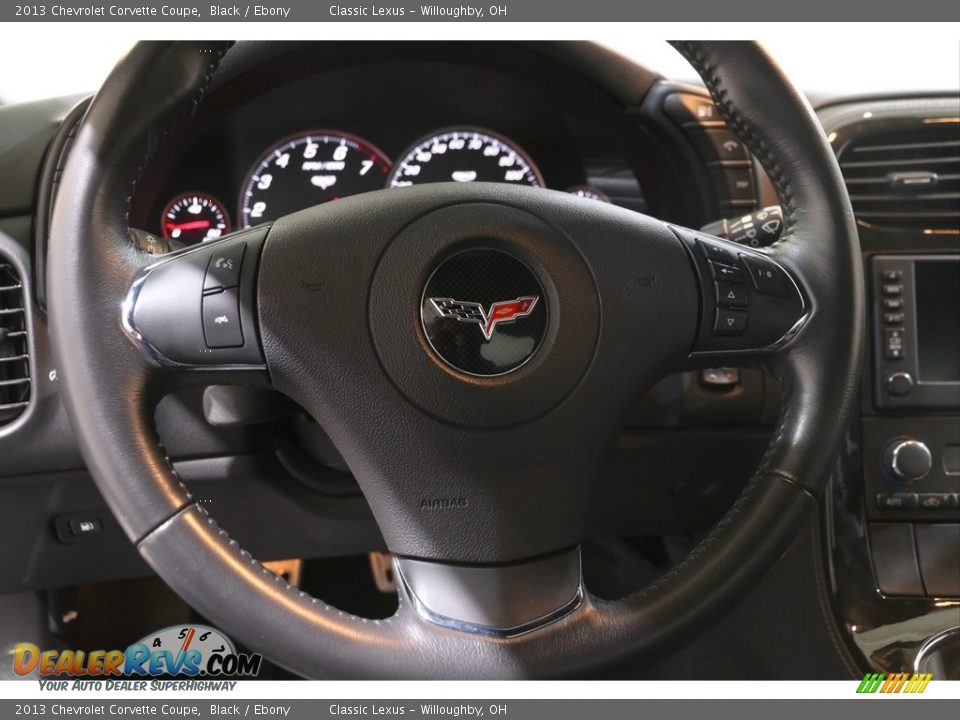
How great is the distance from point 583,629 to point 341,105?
95 centimetres

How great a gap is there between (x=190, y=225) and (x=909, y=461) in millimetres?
1159

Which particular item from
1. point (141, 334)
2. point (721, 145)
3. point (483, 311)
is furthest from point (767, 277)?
point (141, 334)

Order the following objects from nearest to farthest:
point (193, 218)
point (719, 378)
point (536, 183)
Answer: point (719, 378) → point (193, 218) → point (536, 183)

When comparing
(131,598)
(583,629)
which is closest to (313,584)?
(131,598)

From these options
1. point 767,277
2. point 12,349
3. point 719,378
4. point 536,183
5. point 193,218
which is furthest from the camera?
point 536,183

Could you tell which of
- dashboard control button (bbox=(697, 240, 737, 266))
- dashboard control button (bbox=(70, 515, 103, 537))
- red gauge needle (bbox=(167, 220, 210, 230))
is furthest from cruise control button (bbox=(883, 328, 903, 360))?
dashboard control button (bbox=(70, 515, 103, 537))

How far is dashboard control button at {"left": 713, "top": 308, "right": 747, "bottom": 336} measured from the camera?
868 millimetres

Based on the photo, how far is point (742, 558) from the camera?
2.67 feet

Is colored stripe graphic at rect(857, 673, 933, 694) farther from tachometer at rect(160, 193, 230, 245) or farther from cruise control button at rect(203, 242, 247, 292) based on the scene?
tachometer at rect(160, 193, 230, 245)

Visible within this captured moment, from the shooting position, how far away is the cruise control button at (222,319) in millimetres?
798

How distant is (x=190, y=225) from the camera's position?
1338 millimetres

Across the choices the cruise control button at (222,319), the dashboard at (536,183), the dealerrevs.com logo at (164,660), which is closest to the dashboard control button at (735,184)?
the dashboard at (536,183)

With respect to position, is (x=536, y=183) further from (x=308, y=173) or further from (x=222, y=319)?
(x=222, y=319)
